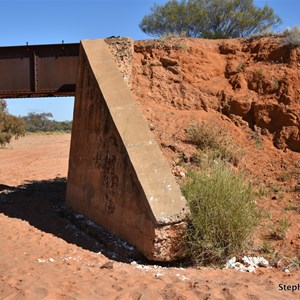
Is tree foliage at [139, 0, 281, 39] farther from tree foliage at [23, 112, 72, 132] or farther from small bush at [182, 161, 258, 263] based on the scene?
tree foliage at [23, 112, 72, 132]

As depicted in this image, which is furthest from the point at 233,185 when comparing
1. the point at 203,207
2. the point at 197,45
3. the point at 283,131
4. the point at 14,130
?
the point at 14,130

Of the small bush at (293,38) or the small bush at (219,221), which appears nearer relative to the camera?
the small bush at (219,221)

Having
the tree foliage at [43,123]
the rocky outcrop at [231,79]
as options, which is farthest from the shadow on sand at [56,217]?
the tree foliage at [43,123]

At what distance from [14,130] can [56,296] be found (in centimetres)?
3251

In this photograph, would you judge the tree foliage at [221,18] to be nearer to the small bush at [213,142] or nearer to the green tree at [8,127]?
the small bush at [213,142]

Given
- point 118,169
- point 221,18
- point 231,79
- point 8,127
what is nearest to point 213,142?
point 231,79

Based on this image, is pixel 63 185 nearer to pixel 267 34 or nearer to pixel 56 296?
pixel 267 34

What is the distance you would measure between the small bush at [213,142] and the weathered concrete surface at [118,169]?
2.45 metres

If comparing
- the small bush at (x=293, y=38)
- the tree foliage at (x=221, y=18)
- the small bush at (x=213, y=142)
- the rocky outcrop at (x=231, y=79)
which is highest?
the tree foliage at (x=221, y=18)

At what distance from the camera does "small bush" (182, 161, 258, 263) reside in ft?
22.5

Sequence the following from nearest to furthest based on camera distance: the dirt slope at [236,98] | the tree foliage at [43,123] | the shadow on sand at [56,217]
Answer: the shadow on sand at [56,217], the dirt slope at [236,98], the tree foliage at [43,123]

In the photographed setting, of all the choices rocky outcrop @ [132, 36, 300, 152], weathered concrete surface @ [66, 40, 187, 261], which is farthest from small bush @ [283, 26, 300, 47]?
weathered concrete surface @ [66, 40, 187, 261]

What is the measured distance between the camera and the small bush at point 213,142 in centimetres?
1012

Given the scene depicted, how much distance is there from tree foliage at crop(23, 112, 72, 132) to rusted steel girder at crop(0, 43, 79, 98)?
6110cm
